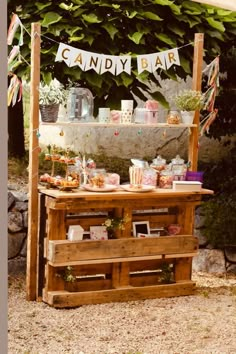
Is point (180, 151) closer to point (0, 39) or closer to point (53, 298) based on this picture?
point (53, 298)

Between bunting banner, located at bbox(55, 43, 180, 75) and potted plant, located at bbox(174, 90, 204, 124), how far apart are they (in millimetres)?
266

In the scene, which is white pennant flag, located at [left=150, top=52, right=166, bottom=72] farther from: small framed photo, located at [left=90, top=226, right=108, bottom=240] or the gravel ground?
the gravel ground

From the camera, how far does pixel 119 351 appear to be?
3781 mm

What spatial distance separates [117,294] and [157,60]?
1763mm

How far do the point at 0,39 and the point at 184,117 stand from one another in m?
4.12

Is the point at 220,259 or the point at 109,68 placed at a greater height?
the point at 109,68

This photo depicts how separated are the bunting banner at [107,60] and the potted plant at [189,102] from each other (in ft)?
0.87

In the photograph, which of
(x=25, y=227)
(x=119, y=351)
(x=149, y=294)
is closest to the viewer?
(x=119, y=351)

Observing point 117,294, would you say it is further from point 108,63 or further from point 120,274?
point 108,63

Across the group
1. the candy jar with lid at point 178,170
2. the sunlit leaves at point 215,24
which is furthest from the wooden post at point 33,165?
the sunlit leaves at point 215,24

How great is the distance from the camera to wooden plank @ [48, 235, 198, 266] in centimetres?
445

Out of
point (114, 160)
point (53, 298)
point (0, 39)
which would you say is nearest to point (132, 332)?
point (53, 298)

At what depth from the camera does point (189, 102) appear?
4914mm

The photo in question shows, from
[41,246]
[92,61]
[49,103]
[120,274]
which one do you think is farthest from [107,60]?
[120,274]
